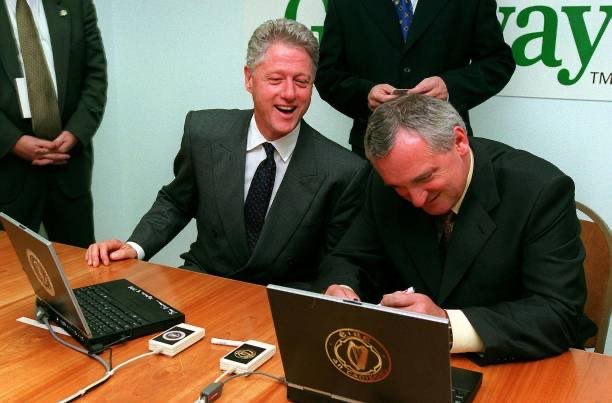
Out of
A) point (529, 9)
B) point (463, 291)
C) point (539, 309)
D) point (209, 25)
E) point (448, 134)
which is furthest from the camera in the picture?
point (209, 25)

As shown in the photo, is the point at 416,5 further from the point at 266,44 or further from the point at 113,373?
the point at 113,373

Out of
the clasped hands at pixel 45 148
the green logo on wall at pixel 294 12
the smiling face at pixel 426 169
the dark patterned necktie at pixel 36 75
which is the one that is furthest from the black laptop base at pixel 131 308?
the green logo on wall at pixel 294 12

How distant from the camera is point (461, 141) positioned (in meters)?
1.58

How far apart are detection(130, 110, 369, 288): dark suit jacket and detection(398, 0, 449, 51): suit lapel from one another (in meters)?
0.58

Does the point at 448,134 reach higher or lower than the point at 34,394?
higher

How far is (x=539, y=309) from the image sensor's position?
142cm

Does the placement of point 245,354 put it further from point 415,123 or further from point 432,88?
point 432,88

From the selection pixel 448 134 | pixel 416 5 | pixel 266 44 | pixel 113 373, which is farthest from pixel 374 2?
pixel 113 373

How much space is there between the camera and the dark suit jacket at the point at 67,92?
267 cm

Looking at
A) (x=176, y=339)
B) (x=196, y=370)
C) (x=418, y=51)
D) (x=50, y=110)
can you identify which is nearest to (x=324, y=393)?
(x=196, y=370)

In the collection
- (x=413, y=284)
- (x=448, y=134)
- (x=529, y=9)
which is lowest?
(x=413, y=284)

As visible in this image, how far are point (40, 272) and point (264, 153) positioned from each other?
858 mm

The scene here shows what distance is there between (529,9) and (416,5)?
575mm

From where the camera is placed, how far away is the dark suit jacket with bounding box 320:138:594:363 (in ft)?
4.55
